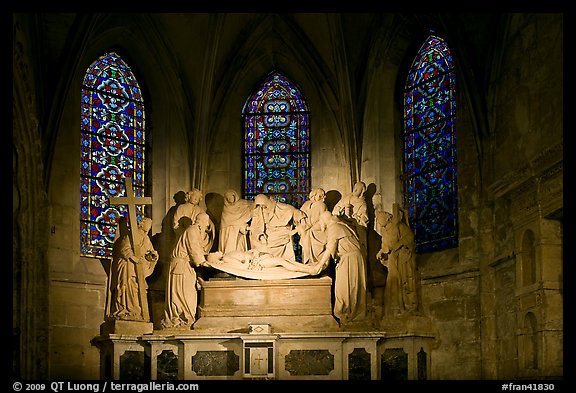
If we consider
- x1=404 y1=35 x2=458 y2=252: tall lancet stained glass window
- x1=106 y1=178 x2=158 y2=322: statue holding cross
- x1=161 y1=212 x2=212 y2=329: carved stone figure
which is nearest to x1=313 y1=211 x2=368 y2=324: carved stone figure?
x1=404 y1=35 x2=458 y2=252: tall lancet stained glass window

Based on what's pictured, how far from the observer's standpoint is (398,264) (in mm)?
20797

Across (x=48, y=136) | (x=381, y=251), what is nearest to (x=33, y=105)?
(x=48, y=136)

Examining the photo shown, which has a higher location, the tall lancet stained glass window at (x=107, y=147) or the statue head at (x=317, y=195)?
the tall lancet stained glass window at (x=107, y=147)

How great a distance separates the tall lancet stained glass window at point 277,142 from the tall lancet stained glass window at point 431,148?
5.74ft

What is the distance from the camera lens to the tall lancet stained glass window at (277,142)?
920 inches

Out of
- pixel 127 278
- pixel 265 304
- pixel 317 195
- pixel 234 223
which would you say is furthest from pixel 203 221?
pixel 317 195

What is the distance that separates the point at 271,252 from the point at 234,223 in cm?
77

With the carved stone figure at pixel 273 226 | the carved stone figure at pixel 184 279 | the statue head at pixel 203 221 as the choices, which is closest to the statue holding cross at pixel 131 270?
the carved stone figure at pixel 184 279

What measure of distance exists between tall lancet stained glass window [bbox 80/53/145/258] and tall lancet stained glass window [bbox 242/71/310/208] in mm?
1792

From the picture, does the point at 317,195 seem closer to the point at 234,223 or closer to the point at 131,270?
the point at 234,223

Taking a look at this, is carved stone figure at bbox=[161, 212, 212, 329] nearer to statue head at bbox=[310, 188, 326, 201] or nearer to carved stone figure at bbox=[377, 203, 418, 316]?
statue head at bbox=[310, 188, 326, 201]

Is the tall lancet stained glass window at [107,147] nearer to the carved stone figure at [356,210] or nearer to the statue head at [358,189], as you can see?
the carved stone figure at [356,210]

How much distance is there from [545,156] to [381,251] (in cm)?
318

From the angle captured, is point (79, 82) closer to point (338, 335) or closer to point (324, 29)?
point (324, 29)
